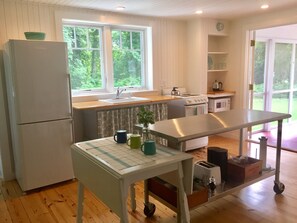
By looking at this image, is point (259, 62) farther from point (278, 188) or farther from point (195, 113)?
point (278, 188)

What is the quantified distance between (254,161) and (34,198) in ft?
8.18

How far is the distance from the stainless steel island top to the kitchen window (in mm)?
2051

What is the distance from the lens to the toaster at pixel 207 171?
94.5 inches

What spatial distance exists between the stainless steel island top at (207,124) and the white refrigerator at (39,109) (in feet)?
4.56

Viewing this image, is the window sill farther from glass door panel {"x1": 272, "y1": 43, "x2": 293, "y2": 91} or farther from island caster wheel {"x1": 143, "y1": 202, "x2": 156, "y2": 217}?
glass door panel {"x1": 272, "y1": 43, "x2": 293, "y2": 91}

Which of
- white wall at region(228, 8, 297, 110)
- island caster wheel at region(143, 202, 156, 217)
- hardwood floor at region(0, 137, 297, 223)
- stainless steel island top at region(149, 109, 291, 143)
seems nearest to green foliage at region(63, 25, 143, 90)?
hardwood floor at region(0, 137, 297, 223)

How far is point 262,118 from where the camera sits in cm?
258

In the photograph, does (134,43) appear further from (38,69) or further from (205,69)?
(38,69)

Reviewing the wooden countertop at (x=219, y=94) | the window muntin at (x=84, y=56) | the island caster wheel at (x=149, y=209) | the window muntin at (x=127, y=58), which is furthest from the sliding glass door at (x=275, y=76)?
the island caster wheel at (x=149, y=209)

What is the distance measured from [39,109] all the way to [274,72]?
4896 mm

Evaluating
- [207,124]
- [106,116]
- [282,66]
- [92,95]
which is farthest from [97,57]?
[282,66]

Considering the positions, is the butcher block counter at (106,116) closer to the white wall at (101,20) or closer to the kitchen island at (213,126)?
the white wall at (101,20)

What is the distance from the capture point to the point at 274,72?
5.66m

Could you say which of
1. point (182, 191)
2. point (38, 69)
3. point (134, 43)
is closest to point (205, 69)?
point (134, 43)
